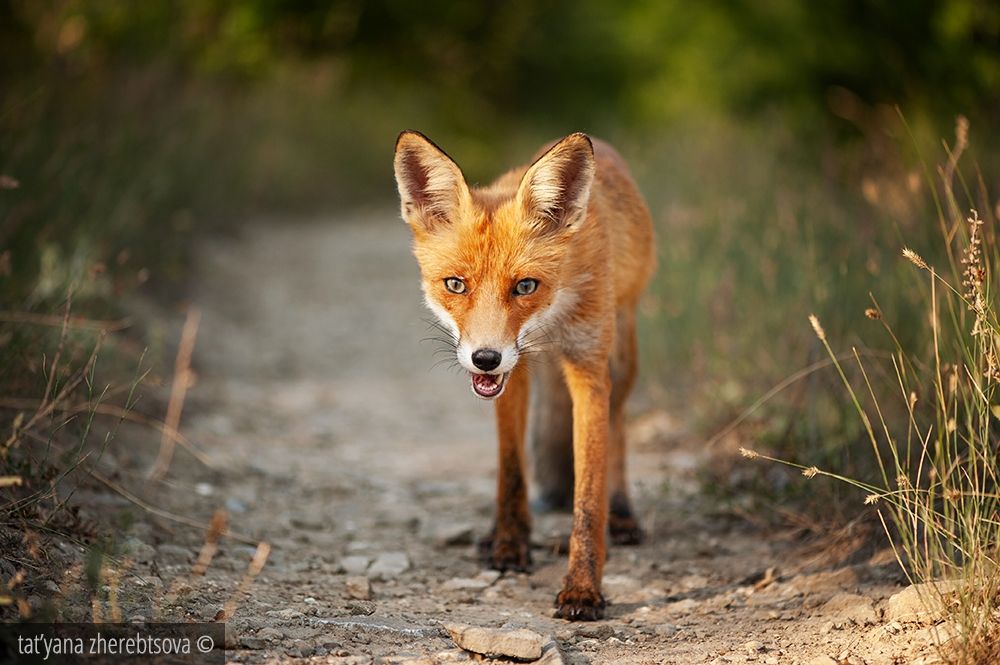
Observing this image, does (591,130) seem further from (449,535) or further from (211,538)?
(211,538)

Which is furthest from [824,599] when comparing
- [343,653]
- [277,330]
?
[277,330]

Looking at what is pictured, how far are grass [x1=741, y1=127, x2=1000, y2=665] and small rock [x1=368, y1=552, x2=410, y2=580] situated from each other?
172 cm

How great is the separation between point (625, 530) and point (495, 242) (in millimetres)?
1732

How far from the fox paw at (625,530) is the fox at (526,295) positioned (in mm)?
505

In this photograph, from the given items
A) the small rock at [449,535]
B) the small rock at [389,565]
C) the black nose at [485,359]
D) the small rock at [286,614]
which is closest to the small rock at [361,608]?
the small rock at [286,614]

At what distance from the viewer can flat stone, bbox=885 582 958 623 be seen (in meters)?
3.20

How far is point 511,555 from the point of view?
447cm

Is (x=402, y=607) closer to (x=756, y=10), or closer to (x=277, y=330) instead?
(x=277, y=330)

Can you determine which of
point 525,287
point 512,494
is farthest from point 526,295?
point 512,494

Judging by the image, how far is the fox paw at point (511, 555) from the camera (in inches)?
176

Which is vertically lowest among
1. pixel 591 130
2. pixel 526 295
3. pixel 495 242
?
pixel 526 295

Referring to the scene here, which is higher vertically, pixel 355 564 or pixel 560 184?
pixel 560 184

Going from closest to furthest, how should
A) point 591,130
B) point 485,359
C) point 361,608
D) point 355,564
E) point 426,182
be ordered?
point 485,359 < point 361,608 < point 426,182 < point 355,564 < point 591,130

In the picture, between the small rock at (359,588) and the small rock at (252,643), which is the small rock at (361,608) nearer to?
the small rock at (359,588)
